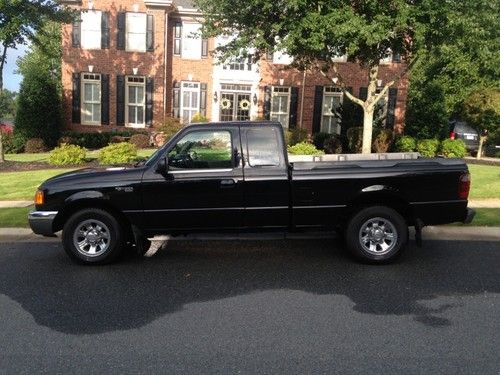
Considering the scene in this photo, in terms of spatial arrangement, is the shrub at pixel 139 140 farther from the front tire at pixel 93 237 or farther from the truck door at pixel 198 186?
the truck door at pixel 198 186

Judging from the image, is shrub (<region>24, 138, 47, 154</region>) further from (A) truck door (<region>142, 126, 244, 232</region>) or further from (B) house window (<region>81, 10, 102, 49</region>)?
(A) truck door (<region>142, 126, 244, 232</region>)

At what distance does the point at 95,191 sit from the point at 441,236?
17.9 feet

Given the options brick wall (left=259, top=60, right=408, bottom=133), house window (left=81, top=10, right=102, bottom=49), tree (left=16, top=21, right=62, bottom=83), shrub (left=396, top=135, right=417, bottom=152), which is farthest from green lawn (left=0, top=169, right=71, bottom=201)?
tree (left=16, top=21, right=62, bottom=83)

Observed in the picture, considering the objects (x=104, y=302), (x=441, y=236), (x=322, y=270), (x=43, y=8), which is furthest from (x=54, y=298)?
(x=43, y=8)

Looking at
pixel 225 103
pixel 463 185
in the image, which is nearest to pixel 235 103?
pixel 225 103

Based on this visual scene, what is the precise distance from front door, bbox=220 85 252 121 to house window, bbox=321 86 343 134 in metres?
3.98

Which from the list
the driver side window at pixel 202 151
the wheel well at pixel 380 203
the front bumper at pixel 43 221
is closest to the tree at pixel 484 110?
the wheel well at pixel 380 203

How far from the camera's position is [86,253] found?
247 inches

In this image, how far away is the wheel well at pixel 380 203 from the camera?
6297 millimetres

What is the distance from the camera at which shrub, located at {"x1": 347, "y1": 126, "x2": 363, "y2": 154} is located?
20.1 m

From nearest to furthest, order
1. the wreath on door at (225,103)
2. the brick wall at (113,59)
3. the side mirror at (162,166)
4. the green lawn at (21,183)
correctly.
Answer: the side mirror at (162,166) < the green lawn at (21,183) < the brick wall at (113,59) < the wreath on door at (225,103)

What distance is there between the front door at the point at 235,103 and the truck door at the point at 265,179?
19.5m

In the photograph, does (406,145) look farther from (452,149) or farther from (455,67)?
(455,67)

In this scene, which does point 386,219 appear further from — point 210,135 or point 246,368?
point 246,368
